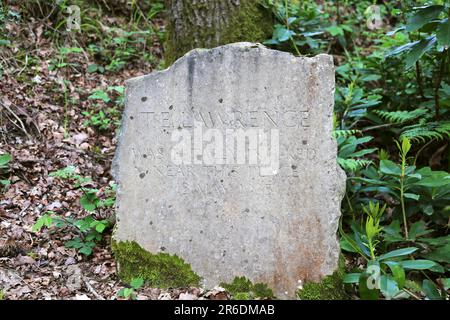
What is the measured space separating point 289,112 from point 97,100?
2816mm

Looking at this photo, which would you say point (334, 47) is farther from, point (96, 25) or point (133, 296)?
point (133, 296)

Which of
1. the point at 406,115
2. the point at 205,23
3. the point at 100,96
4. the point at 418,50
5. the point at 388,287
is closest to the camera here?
the point at 388,287

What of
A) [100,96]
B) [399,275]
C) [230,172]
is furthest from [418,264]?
[100,96]

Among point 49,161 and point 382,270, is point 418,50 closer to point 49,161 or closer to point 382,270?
point 382,270

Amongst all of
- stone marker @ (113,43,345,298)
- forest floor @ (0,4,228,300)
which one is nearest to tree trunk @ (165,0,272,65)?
stone marker @ (113,43,345,298)

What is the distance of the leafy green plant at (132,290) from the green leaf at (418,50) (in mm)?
2536

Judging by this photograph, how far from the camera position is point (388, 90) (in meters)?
4.84

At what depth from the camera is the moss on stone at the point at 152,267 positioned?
3.26 metres

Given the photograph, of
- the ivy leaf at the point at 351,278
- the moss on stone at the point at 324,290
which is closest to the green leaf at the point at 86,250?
the moss on stone at the point at 324,290

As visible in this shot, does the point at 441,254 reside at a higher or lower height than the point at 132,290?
higher

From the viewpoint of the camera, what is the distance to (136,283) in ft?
10.7

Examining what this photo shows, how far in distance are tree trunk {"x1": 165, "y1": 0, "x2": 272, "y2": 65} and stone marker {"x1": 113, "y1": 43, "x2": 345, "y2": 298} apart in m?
1.09

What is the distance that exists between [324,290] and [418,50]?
1995 millimetres

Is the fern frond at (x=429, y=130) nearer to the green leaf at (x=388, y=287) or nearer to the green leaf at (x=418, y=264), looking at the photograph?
the green leaf at (x=418, y=264)
